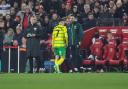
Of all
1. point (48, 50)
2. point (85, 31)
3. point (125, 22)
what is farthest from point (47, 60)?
point (125, 22)

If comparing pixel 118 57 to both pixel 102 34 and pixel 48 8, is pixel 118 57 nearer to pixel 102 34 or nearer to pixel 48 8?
pixel 102 34

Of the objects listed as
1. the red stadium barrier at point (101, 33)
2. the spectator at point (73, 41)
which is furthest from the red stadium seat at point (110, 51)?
the spectator at point (73, 41)

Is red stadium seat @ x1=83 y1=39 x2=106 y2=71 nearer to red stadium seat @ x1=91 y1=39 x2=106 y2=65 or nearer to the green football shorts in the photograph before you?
red stadium seat @ x1=91 y1=39 x2=106 y2=65

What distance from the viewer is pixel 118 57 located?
2395 centimetres

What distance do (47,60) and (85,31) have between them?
2.21m

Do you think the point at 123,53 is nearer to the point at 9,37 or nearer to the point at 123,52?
the point at 123,52

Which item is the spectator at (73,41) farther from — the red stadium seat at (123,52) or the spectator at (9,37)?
the spectator at (9,37)

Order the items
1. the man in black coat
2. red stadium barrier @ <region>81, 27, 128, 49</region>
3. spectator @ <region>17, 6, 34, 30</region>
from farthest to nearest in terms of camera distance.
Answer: spectator @ <region>17, 6, 34, 30</region>
red stadium barrier @ <region>81, 27, 128, 49</region>
the man in black coat

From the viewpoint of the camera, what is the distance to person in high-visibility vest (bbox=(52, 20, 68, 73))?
23.5 m

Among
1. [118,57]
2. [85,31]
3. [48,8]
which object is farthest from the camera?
[48,8]

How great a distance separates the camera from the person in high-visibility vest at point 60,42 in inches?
926

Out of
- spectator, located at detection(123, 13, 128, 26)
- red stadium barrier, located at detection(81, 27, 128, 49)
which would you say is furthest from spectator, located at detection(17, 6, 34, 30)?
spectator, located at detection(123, 13, 128, 26)

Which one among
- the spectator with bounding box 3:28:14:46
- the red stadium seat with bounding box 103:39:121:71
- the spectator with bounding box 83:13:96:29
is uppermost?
the spectator with bounding box 83:13:96:29

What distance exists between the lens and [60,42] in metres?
23.7
